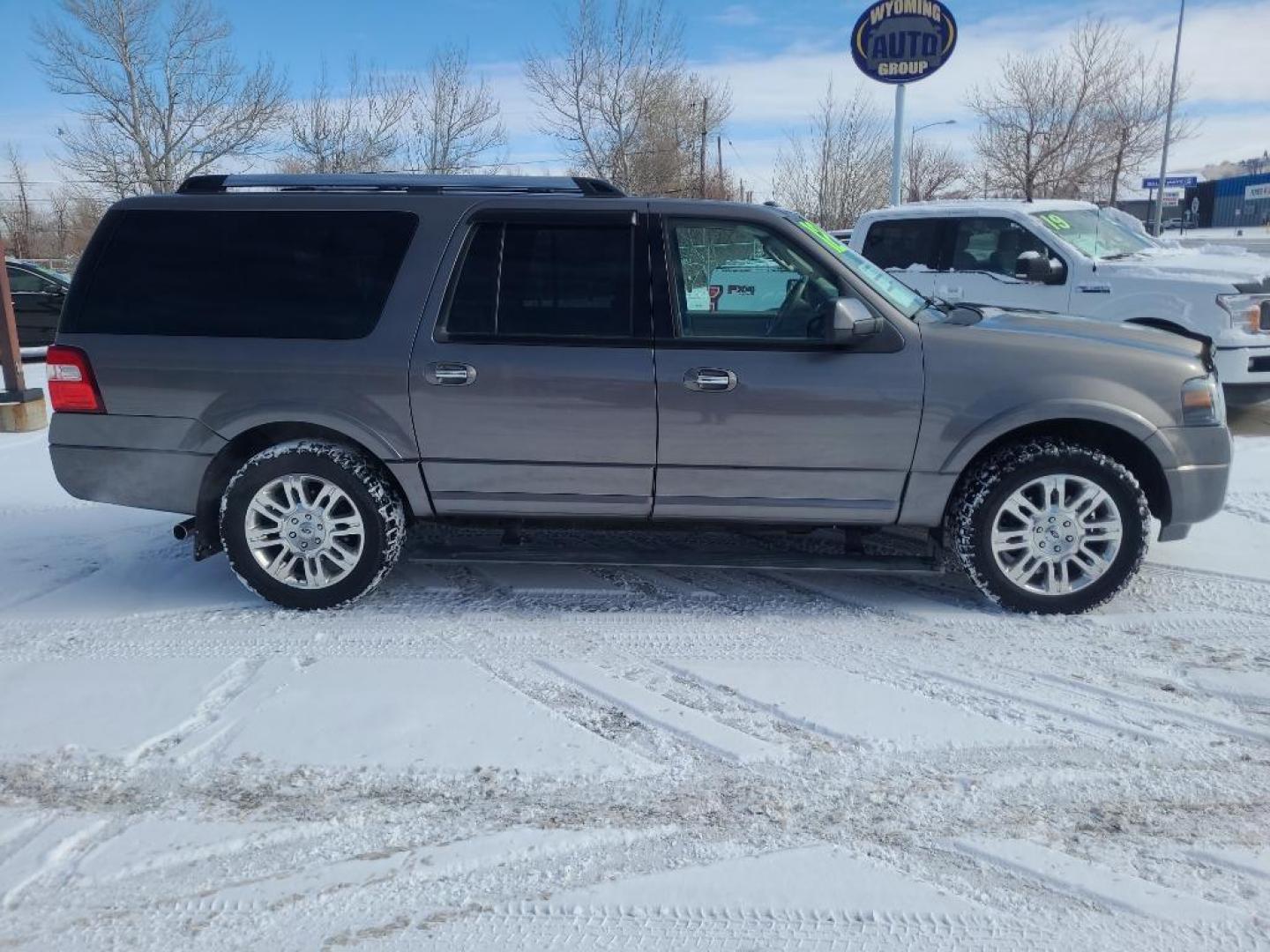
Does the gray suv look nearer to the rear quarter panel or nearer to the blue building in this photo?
the rear quarter panel

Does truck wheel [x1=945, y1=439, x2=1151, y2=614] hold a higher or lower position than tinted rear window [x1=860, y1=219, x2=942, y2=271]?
lower

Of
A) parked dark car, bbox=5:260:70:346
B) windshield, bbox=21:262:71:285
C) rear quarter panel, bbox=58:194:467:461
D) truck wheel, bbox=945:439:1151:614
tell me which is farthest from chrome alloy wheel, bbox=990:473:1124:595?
windshield, bbox=21:262:71:285

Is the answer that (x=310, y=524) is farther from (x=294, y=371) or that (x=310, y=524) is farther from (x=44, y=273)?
(x=44, y=273)

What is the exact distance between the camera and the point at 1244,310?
26.6 ft

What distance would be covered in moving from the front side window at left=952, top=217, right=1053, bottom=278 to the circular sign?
17.5 ft

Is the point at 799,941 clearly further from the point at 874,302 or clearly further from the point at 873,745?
the point at 874,302

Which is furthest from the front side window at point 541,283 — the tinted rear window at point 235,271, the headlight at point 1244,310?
the headlight at point 1244,310

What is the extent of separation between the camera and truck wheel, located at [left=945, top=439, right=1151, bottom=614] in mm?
4258

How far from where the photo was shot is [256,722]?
3.51m

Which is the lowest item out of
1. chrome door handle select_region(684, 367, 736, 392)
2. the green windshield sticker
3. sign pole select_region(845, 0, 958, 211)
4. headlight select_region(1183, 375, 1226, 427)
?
headlight select_region(1183, 375, 1226, 427)

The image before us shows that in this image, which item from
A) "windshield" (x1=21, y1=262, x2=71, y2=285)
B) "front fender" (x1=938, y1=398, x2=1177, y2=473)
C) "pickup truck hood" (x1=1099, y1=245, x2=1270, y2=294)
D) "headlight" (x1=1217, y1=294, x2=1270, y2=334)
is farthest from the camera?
"windshield" (x1=21, y1=262, x2=71, y2=285)

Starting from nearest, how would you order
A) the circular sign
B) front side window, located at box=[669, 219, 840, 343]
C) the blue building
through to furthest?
1. front side window, located at box=[669, 219, 840, 343]
2. the circular sign
3. the blue building

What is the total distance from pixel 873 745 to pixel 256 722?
2172 millimetres

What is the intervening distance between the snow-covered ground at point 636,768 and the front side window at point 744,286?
1.31 meters
